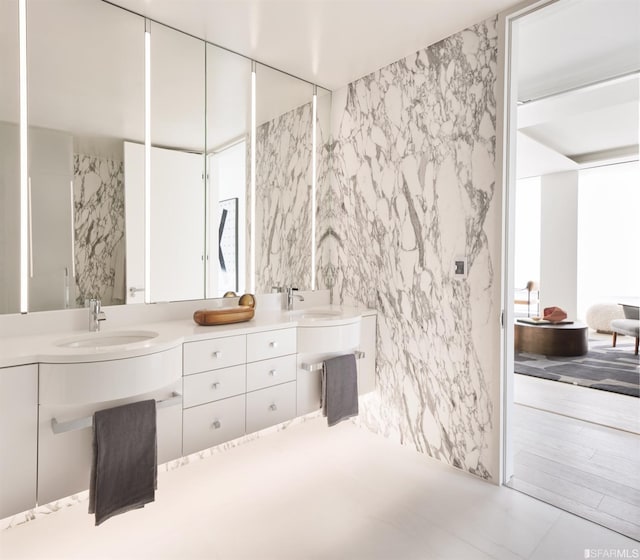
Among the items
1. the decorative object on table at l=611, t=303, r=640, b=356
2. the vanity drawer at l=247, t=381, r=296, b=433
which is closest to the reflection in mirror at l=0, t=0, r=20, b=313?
the vanity drawer at l=247, t=381, r=296, b=433

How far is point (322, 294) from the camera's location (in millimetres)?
3170

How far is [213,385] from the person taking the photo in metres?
2.00

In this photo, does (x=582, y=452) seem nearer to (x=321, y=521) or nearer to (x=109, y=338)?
(x=321, y=521)

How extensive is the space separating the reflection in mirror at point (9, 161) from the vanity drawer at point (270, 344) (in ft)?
3.54

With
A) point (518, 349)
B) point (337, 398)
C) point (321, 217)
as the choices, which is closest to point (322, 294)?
point (321, 217)

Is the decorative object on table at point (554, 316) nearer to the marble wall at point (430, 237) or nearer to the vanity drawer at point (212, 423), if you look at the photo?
the marble wall at point (430, 237)

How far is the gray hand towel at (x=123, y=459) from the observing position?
1597 millimetres

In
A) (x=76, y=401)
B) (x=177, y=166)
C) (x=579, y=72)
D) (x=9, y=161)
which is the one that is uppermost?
(x=579, y=72)

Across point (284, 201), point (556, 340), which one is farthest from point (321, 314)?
point (556, 340)

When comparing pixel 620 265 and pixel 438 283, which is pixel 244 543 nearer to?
pixel 438 283

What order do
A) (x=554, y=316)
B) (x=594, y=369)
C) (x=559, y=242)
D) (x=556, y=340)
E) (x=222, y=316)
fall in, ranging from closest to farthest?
(x=222, y=316) < (x=594, y=369) < (x=556, y=340) < (x=554, y=316) < (x=559, y=242)

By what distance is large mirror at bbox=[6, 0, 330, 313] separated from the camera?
193 cm

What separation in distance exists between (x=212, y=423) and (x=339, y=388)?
84cm

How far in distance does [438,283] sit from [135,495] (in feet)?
6.19
